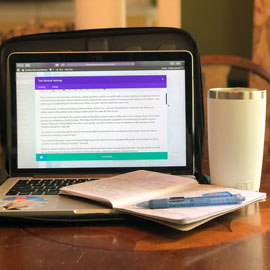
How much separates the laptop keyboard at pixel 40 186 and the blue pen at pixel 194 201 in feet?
0.64

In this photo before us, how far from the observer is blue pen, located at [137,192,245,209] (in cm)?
76

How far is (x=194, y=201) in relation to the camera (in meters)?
0.76

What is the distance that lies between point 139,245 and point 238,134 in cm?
29

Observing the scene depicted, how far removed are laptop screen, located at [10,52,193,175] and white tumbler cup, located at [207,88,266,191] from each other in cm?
12

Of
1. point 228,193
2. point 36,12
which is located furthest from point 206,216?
point 36,12

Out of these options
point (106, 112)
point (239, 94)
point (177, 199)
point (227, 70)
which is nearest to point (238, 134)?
point (239, 94)

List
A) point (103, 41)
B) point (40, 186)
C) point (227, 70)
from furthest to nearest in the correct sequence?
1. point (227, 70)
2. point (103, 41)
3. point (40, 186)

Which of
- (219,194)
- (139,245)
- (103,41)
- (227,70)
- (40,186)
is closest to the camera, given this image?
(139,245)

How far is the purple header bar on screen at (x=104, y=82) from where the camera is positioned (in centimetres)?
100

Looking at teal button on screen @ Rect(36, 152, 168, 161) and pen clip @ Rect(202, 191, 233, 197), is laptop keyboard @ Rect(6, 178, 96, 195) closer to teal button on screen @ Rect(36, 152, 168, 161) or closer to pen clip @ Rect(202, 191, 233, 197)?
teal button on screen @ Rect(36, 152, 168, 161)

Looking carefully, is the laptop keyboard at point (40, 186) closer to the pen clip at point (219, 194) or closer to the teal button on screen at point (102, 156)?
the teal button on screen at point (102, 156)

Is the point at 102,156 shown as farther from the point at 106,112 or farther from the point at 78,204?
the point at 78,204

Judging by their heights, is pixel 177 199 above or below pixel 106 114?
below

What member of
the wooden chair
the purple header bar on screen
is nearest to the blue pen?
the purple header bar on screen
